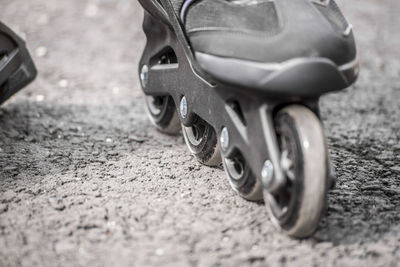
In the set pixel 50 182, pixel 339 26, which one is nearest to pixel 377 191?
pixel 339 26

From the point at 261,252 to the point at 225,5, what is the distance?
30.8 inches

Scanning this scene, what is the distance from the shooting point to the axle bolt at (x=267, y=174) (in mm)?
1434

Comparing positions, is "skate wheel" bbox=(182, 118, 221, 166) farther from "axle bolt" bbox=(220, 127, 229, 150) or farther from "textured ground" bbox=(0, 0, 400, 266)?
"axle bolt" bbox=(220, 127, 229, 150)

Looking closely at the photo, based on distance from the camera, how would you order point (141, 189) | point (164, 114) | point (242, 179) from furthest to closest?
point (164, 114) < point (141, 189) < point (242, 179)

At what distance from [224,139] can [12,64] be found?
1.33m

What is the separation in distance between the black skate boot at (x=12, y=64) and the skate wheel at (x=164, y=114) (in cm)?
67

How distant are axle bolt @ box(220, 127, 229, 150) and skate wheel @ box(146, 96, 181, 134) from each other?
62 centimetres

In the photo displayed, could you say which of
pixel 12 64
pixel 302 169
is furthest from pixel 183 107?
pixel 12 64

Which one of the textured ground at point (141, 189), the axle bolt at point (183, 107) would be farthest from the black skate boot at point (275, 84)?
the axle bolt at point (183, 107)

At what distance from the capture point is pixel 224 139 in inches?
66.4

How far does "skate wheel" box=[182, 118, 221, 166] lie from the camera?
191cm

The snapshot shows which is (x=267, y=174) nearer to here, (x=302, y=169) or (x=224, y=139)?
(x=302, y=169)

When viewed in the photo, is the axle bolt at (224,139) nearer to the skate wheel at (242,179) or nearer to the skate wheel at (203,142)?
the skate wheel at (242,179)

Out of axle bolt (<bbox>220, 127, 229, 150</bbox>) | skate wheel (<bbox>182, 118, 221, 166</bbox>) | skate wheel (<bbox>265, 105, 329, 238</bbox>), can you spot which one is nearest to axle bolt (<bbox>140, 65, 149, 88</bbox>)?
skate wheel (<bbox>182, 118, 221, 166</bbox>)
